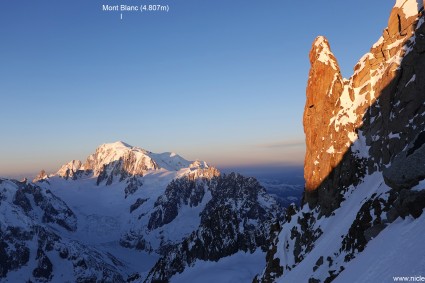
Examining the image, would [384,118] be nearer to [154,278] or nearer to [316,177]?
[316,177]

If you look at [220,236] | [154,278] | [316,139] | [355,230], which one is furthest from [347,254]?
[154,278]

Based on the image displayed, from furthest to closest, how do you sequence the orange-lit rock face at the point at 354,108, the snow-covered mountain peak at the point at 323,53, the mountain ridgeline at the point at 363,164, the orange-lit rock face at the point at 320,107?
the snow-covered mountain peak at the point at 323,53 → the orange-lit rock face at the point at 320,107 → the orange-lit rock face at the point at 354,108 → the mountain ridgeline at the point at 363,164

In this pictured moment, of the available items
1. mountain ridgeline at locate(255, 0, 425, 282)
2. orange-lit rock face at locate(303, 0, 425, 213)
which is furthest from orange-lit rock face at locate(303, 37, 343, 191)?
mountain ridgeline at locate(255, 0, 425, 282)

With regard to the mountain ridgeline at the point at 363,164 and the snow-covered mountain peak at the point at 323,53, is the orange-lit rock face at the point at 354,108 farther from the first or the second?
the mountain ridgeline at the point at 363,164

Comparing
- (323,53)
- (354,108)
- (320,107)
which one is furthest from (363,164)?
(323,53)

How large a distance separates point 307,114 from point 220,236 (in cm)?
11268

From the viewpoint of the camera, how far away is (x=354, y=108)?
195ft

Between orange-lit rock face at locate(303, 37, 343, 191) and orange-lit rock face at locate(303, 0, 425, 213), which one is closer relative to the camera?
orange-lit rock face at locate(303, 0, 425, 213)

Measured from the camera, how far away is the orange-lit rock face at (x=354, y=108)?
4925cm

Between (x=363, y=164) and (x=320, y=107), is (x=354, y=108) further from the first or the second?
(x=363, y=164)

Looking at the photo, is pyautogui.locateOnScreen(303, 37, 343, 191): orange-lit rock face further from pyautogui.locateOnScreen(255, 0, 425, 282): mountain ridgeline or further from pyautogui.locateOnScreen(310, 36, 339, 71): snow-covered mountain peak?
pyautogui.locateOnScreen(255, 0, 425, 282): mountain ridgeline

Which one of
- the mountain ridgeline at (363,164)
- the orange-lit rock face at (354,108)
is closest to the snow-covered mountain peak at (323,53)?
the orange-lit rock face at (354,108)

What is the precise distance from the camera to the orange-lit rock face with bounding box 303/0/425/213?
1939 inches

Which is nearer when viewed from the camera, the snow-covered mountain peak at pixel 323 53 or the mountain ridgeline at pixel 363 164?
the mountain ridgeline at pixel 363 164
